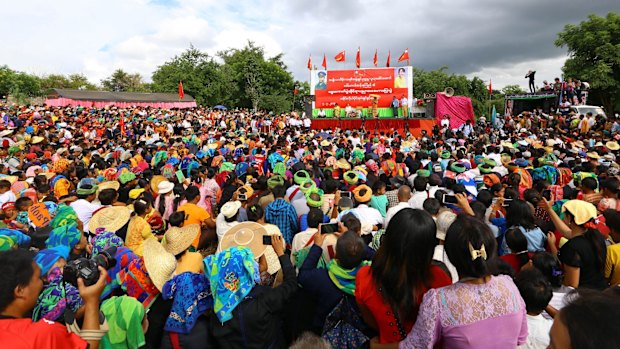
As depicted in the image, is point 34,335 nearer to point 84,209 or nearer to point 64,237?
point 64,237

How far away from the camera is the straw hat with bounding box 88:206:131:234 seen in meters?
3.83

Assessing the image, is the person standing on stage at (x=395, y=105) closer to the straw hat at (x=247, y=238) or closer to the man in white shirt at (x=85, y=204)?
the man in white shirt at (x=85, y=204)

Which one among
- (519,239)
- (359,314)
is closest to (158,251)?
(359,314)

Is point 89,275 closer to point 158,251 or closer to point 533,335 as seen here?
point 158,251

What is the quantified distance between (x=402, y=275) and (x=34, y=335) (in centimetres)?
167

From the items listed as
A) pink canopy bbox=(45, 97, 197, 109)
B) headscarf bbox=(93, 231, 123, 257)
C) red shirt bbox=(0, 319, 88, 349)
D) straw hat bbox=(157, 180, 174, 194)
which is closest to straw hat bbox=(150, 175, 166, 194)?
straw hat bbox=(157, 180, 174, 194)

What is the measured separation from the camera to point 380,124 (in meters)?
20.4

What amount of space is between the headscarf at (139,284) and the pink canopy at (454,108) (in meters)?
19.7

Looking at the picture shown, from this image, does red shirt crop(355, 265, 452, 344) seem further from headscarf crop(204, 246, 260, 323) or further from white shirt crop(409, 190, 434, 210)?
white shirt crop(409, 190, 434, 210)

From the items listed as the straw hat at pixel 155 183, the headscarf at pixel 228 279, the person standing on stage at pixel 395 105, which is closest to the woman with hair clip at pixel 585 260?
the headscarf at pixel 228 279

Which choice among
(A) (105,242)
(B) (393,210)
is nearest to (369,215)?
(B) (393,210)

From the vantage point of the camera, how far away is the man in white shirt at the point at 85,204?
429 centimetres

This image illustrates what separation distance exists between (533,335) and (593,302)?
118 centimetres

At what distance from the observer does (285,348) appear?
2.42 meters
